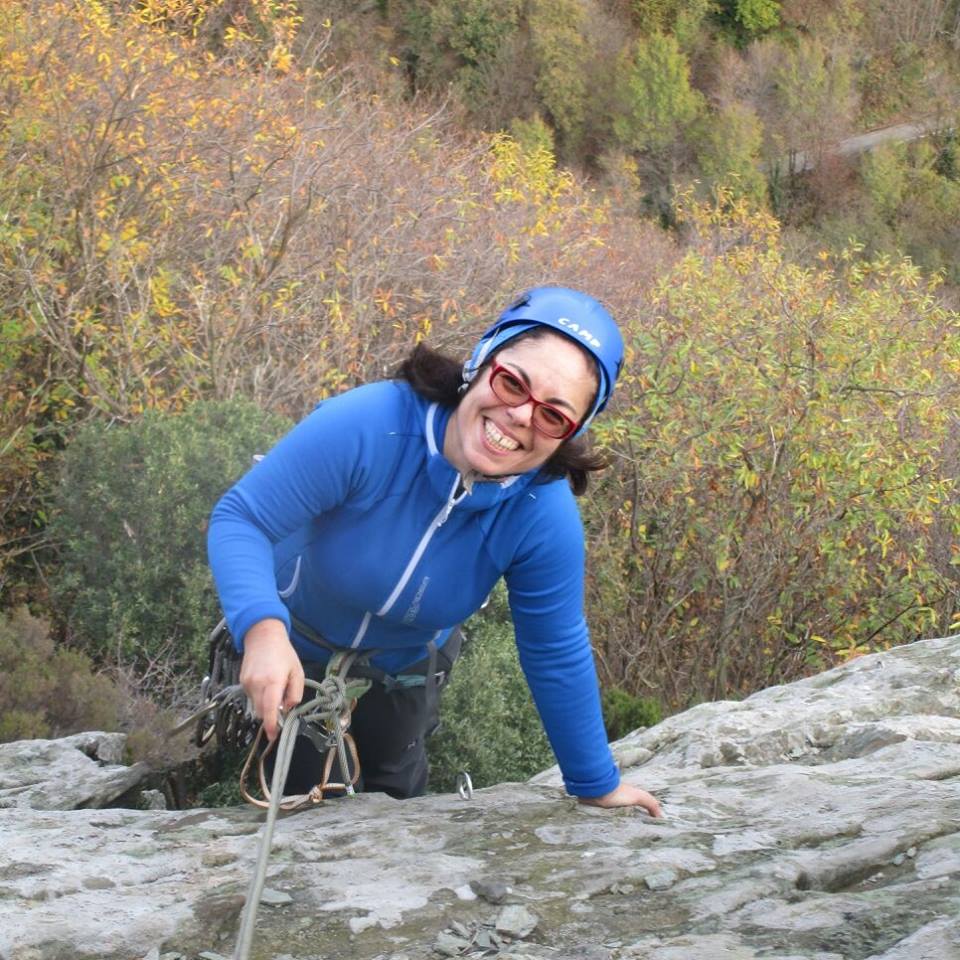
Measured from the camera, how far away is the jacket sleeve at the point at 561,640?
7.91 feet

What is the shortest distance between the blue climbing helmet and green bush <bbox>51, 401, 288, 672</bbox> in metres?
3.37

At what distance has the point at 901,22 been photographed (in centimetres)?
4353

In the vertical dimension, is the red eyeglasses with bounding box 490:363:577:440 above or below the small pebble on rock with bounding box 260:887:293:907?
above

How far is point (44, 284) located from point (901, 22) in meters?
42.2

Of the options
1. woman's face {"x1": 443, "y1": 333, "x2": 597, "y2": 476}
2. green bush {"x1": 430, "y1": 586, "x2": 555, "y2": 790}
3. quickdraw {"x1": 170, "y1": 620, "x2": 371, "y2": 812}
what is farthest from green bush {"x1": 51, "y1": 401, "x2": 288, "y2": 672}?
woman's face {"x1": 443, "y1": 333, "x2": 597, "y2": 476}

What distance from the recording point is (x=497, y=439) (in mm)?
2256

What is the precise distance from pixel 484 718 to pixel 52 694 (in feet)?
5.19

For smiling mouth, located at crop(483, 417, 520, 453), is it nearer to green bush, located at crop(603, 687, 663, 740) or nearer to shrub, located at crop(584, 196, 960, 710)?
green bush, located at crop(603, 687, 663, 740)

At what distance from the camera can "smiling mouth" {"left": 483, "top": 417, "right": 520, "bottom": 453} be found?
→ 2258mm

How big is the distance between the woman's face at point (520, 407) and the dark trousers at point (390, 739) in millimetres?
622

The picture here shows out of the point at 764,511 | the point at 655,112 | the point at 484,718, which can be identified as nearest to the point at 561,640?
the point at 484,718

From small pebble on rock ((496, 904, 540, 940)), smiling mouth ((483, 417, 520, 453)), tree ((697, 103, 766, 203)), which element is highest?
tree ((697, 103, 766, 203))

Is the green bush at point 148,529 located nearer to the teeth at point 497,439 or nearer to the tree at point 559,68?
the teeth at point 497,439

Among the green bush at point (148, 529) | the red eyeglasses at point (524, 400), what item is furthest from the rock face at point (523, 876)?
the green bush at point (148, 529)
